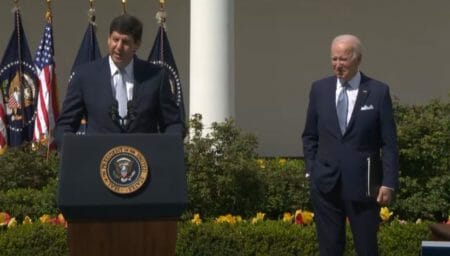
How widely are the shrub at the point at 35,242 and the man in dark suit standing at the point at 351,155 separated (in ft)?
7.71

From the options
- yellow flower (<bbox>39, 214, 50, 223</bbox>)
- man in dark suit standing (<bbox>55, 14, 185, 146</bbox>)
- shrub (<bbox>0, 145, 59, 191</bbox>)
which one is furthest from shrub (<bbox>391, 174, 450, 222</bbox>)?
man in dark suit standing (<bbox>55, 14, 185, 146</bbox>)

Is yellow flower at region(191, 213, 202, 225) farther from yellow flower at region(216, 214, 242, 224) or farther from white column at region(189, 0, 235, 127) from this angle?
white column at region(189, 0, 235, 127)

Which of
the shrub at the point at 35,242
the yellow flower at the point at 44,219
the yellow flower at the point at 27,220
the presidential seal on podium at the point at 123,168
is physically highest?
the presidential seal on podium at the point at 123,168

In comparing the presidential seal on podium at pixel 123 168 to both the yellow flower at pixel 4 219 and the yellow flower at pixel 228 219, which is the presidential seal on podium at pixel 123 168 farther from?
the yellow flower at pixel 4 219

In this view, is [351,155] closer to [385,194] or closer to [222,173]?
[385,194]

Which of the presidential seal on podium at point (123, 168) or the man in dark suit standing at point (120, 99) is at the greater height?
the man in dark suit standing at point (120, 99)

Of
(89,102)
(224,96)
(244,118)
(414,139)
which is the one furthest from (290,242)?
(244,118)

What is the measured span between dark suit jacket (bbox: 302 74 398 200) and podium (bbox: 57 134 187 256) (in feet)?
3.88

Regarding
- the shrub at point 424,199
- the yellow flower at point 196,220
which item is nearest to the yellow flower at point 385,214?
the shrub at point 424,199

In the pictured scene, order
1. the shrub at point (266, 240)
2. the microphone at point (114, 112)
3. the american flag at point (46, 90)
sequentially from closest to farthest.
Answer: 1. the microphone at point (114, 112)
2. the shrub at point (266, 240)
3. the american flag at point (46, 90)

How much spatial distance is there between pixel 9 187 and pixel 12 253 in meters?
2.23

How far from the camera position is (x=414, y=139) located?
8.13 metres

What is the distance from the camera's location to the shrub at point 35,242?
6.52 meters

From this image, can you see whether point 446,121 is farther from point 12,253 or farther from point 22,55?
point 22,55
